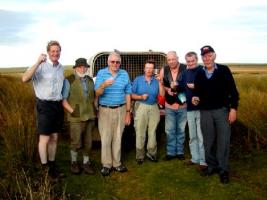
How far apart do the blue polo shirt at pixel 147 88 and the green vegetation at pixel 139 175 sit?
45.2 inches

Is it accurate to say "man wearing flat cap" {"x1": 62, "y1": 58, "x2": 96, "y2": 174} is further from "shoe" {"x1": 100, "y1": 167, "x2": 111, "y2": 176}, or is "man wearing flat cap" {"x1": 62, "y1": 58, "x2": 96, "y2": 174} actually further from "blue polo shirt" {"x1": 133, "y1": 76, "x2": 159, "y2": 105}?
"blue polo shirt" {"x1": 133, "y1": 76, "x2": 159, "y2": 105}

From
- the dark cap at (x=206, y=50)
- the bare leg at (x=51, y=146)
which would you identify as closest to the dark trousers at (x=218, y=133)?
the dark cap at (x=206, y=50)

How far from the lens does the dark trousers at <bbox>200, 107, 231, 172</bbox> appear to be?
6391 mm

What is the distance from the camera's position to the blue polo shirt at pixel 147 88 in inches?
292

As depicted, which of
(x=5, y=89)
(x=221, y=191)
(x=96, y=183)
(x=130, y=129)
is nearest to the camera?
(x=221, y=191)

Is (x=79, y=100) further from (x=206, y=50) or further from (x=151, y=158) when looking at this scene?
(x=206, y=50)

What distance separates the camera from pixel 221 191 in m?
6.23

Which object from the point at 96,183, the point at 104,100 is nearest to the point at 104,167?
the point at 96,183

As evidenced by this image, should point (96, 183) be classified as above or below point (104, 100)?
below

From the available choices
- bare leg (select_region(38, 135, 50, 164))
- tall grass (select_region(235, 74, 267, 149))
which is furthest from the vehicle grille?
bare leg (select_region(38, 135, 50, 164))

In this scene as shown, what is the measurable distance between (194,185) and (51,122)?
88.6 inches

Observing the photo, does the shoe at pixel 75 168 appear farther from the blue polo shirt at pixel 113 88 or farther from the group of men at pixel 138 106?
the blue polo shirt at pixel 113 88

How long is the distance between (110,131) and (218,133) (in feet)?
5.58

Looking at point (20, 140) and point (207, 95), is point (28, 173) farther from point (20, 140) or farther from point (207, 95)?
point (207, 95)
